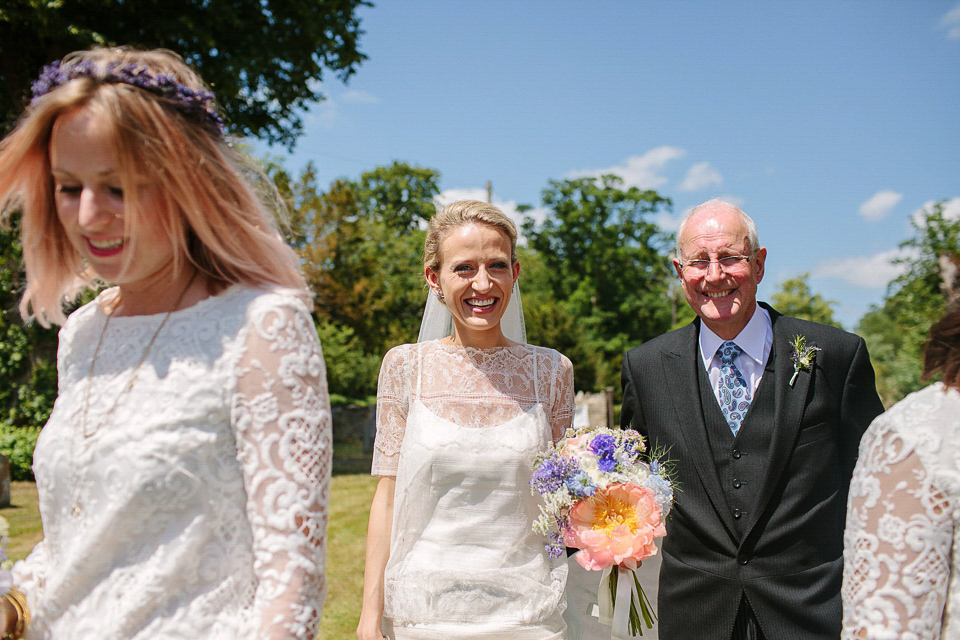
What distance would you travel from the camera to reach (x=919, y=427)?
5.38 feet

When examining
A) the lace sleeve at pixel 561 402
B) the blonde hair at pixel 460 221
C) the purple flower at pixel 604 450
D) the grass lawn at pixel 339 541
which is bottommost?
the grass lawn at pixel 339 541

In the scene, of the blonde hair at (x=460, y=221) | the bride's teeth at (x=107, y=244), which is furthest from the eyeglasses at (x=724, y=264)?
the bride's teeth at (x=107, y=244)

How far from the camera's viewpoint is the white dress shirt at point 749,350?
11.8ft

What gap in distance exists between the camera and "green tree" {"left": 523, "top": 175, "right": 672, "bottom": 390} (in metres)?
42.5

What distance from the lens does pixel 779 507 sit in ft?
10.8

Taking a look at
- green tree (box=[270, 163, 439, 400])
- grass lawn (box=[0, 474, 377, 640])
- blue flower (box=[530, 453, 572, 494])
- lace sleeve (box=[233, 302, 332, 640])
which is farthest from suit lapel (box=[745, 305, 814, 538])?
green tree (box=[270, 163, 439, 400])

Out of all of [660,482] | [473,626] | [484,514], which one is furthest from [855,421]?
[473,626]

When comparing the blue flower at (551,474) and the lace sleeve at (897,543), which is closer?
the lace sleeve at (897,543)

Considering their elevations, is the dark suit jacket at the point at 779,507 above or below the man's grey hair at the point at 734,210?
below

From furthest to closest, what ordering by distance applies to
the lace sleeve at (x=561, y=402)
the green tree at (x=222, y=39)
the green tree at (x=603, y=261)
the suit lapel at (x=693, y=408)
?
the green tree at (x=603, y=261) → the green tree at (x=222, y=39) → the lace sleeve at (x=561, y=402) → the suit lapel at (x=693, y=408)

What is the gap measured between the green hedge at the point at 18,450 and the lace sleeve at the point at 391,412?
1219 centimetres

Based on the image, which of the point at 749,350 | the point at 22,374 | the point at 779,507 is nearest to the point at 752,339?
the point at 749,350

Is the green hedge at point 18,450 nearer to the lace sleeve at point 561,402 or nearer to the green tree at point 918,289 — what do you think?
the lace sleeve at point 561,402

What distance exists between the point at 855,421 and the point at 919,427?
6.27 feet
